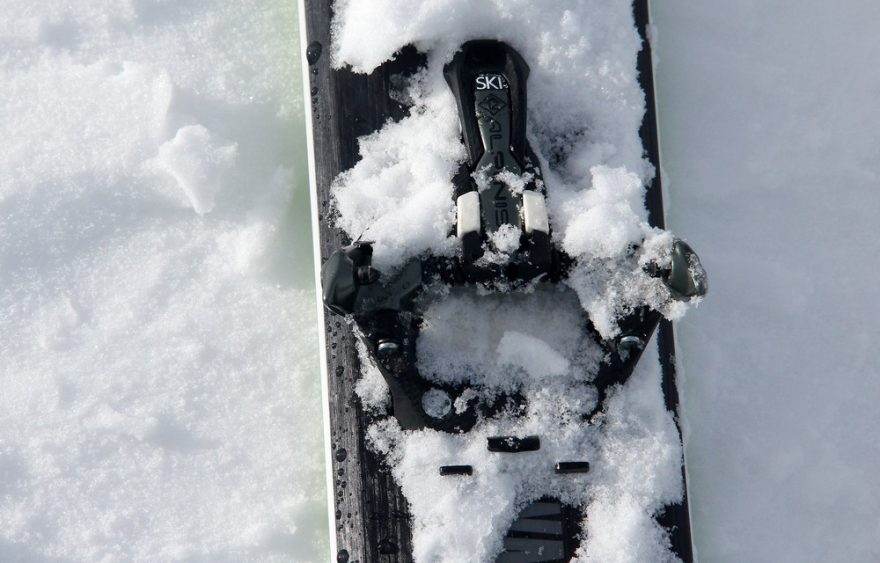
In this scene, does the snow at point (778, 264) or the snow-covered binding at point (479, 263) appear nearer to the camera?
the snow-covered binding at point (479, 263)

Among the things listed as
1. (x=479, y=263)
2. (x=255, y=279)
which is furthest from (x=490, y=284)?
(x=255, y=279)

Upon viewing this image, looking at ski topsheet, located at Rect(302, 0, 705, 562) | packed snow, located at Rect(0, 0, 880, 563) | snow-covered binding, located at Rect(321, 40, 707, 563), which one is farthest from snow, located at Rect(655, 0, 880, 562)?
snow-covered binding, located at Rect(321, 40, 707, 563)

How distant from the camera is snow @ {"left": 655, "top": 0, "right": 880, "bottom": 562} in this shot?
11.6 feet

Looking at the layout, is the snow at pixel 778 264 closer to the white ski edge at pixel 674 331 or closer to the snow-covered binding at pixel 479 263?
the white ski edge at pixel 674 331

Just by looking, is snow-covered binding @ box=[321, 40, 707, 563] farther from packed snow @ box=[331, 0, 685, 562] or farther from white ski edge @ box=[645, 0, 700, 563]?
white ski edge @ box=[645, 0, 700, 563]

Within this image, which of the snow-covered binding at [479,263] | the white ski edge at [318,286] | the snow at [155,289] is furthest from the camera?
the snow at [155,289]

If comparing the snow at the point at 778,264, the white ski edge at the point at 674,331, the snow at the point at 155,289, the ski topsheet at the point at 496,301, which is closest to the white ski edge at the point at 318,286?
the ski topsheet at the point at 496,301

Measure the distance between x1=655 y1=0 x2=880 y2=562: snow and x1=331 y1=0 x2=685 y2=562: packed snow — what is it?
1.57 feet

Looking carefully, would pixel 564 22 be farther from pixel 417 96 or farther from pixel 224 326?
pixel 224 326

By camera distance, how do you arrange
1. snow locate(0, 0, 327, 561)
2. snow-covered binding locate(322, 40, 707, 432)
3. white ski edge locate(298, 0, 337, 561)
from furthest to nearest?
snow locate(0, 0, 327, 561)
white ski edge locate(298, 0, 337, 561)
snow-covered binding locate(322, 40, 707, 432)

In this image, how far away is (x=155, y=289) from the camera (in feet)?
11.9

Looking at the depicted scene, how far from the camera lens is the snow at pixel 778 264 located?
11.6 feet

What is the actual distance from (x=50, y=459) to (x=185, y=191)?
114 centimetres

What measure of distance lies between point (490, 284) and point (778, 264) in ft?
4.31
